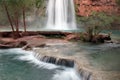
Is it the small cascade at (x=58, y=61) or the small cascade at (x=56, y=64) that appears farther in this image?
the small cascade at (x=58, y=61)

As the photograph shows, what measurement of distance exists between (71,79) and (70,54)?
404cm

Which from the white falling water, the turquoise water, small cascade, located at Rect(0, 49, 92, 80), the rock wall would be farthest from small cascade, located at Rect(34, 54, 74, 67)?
the rock wall

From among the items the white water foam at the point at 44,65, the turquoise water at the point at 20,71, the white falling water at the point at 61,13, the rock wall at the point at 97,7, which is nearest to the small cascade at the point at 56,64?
the white water foam at the point at 44,65

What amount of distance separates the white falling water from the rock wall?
4.69 ft

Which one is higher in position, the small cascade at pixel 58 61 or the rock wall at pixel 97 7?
the rock wall at pixel 97 7

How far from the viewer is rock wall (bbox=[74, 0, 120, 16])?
149ft

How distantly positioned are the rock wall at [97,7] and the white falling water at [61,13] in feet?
4.69

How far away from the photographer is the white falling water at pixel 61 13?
147ft

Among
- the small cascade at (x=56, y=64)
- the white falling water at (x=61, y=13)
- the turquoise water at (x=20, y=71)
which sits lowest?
the turquoise water at (x=20, y=71)

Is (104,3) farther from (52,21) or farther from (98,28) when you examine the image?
(98,28)

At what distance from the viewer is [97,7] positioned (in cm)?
4547

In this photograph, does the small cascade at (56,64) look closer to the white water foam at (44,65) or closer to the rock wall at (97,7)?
the white water foam at (44,65)

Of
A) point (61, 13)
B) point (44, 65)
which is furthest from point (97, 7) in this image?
point (44, 65)

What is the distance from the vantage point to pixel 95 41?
23.4m
